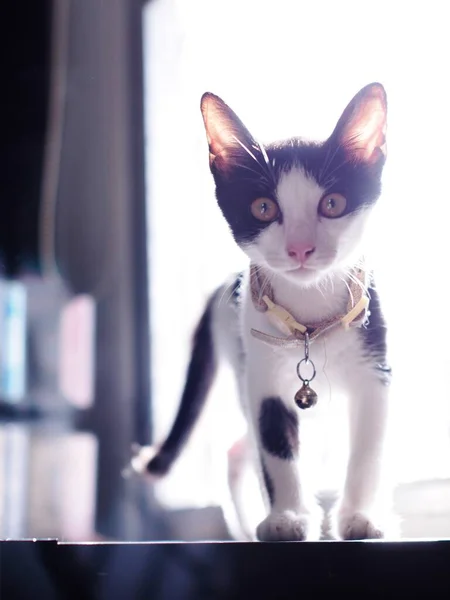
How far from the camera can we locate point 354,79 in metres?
0.99

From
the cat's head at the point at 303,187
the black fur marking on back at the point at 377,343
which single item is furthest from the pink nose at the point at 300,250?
the black fur marking on back at the point at 377,343

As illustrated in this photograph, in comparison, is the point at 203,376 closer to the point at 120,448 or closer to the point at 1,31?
the point at 120,448

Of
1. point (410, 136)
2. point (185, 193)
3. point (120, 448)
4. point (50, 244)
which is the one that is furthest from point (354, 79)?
point (120, 448)

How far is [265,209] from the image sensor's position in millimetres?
787

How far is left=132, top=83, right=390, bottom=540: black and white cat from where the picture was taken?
0.76 meters

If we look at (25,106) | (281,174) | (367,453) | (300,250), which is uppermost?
(25,106)

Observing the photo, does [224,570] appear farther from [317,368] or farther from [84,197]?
[84,197]

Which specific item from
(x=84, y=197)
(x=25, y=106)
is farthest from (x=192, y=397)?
(x=25, y=106)

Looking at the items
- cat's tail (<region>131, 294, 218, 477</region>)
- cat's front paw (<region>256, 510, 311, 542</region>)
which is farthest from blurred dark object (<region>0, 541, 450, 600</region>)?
cat's tail (<region>131, 294, 218, 477</region>)

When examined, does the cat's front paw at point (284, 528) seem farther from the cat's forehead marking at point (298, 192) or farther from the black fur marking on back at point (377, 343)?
the cat's forehead marking at point (298, 192)

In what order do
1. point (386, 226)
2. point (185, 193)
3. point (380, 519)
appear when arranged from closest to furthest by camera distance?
point (380, 519) < point (386, 226) < point (185, 193)

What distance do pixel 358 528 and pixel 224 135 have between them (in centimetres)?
49

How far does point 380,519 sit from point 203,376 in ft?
1.27

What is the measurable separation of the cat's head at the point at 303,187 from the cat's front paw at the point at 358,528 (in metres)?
0.27
